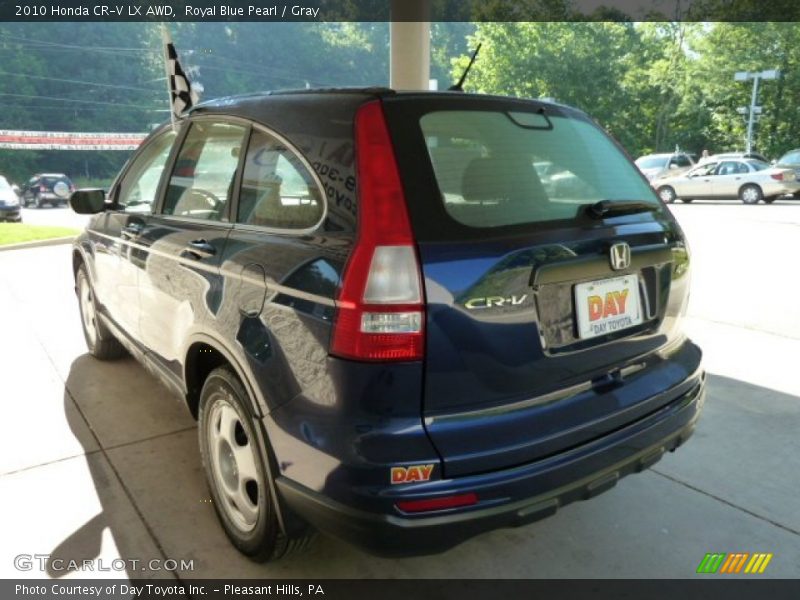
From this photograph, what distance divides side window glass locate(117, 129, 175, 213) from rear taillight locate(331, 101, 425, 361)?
6.31 feet

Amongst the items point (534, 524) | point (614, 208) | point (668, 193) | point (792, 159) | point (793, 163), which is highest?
point (614, 208)

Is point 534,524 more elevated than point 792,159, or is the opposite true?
point 792,159

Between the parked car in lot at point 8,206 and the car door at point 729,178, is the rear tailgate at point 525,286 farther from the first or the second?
the car door at point 729,178

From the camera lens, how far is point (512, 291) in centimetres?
192

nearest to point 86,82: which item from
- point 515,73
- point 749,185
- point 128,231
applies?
point 515,73

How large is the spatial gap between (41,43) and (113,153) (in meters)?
12.5

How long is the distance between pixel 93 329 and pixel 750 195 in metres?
20.7

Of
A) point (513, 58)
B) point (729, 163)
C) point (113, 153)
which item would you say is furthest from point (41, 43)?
point (729, 163)

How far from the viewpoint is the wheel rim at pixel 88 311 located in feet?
15.3

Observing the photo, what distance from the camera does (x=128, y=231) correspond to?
348 centimetres

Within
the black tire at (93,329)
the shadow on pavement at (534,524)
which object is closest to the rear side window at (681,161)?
the shadow on pavement at (534,524)

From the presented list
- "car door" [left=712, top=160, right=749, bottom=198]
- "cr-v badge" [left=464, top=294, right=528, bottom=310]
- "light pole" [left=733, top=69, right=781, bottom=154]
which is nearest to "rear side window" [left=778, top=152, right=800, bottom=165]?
"car door" [left=712, top=160, right=749, bottom=198]

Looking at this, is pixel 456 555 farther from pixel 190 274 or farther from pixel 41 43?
pixel 41 43

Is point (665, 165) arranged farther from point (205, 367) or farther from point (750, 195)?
point (205, 367)
